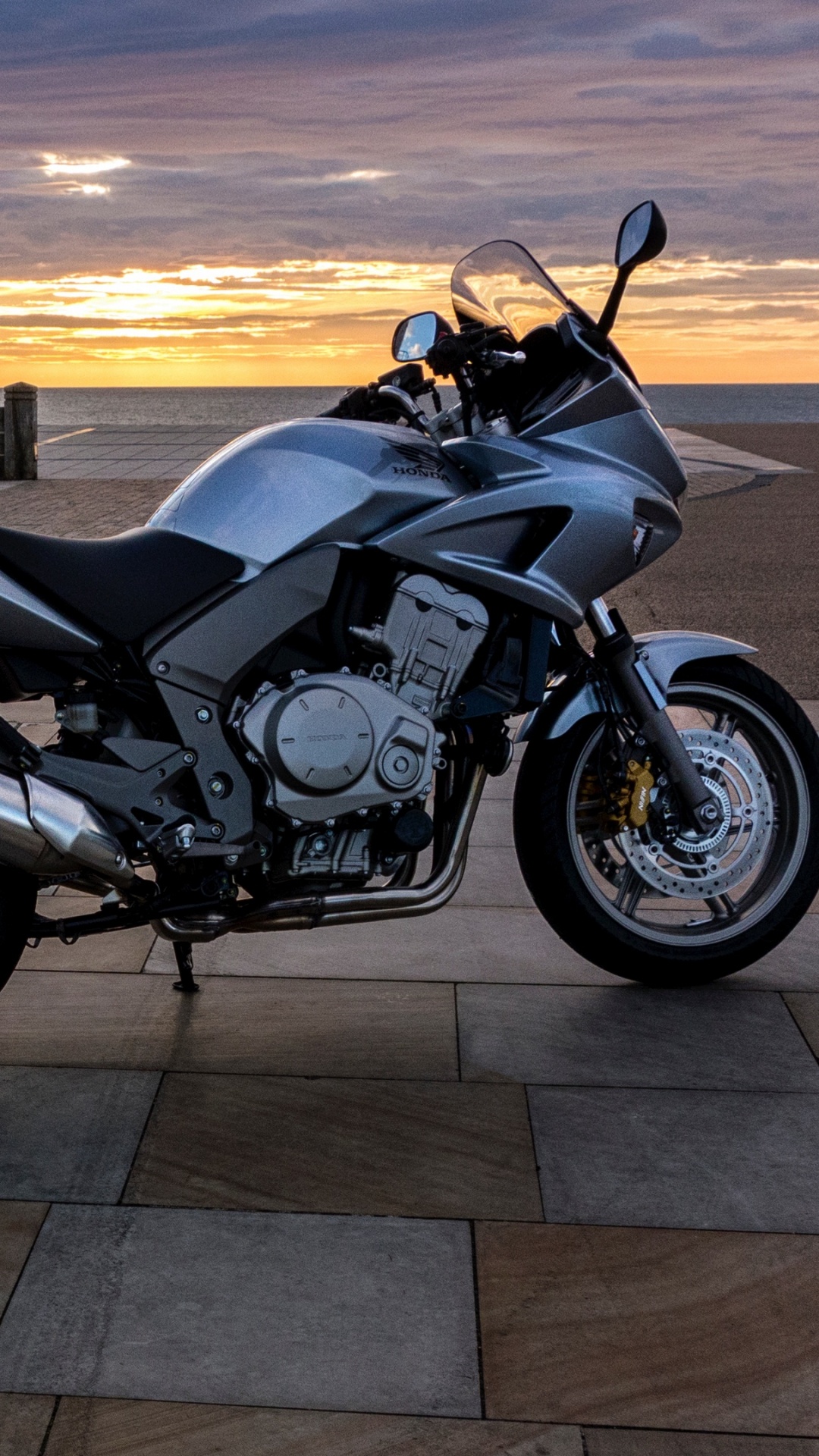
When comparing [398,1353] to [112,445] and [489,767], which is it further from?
[112,445]

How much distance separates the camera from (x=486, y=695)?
3.12 metres

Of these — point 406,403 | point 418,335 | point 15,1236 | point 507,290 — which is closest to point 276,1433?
point 15,1236

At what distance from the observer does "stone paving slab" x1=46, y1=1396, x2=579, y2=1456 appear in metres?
2.04

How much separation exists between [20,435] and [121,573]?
15076mm

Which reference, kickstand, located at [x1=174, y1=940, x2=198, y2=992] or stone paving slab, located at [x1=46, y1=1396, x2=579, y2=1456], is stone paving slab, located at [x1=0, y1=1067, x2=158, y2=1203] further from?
stone paving slab, located at [x1=46, y1=1396, x2=579, y2=1456]

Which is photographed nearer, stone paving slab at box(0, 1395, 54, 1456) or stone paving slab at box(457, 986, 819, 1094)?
stone paving slab at box(0, 1395, 54, 1456)

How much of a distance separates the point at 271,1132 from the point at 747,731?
1481 millimetres

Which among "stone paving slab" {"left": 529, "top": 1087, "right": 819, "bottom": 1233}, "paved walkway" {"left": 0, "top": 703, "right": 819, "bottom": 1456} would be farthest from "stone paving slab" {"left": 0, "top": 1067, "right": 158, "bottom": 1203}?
"stone paving slab" {"left": 529, "top": 1087, "right": 819, "bottom": 1233}

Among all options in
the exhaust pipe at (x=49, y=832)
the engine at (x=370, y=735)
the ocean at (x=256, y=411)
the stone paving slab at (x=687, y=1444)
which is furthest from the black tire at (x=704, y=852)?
the ocean at (x=256, y=411)

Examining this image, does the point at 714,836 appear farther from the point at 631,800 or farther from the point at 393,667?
the point at 393,667

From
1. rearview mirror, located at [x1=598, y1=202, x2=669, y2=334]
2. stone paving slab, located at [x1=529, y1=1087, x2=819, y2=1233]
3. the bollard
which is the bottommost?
the bollard

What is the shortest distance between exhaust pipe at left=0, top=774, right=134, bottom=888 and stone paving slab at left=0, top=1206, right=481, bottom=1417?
0.63 m

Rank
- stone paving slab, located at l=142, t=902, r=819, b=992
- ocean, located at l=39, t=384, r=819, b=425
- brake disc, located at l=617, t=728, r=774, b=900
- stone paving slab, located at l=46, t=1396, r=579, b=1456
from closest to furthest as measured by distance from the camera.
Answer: stone paving slab, located at l=46, t=1396, r=579, b=1456
brake disc, located at l=617, t=728, r=774, b=900
stone paving slab, located at l=142, t=902, r=819, b=992
ocean, located at l=39, t=384, r=819, b=425

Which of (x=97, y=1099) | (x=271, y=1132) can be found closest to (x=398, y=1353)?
(x=271, y=1132)
